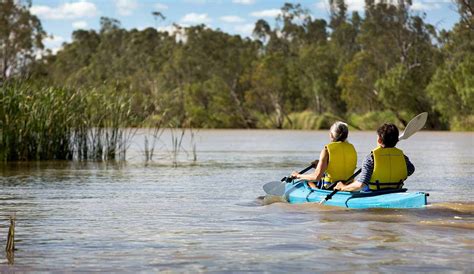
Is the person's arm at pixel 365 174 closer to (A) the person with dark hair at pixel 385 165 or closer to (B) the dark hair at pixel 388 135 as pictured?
(A) the person with dark hair at pixel 385 165

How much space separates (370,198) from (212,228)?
2107mm

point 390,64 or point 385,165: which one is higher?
point 390,64

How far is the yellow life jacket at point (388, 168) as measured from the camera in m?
11.0

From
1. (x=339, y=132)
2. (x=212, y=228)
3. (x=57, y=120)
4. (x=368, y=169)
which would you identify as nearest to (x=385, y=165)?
(x=368, y=169)

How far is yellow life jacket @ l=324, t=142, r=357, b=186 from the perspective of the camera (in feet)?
39.1

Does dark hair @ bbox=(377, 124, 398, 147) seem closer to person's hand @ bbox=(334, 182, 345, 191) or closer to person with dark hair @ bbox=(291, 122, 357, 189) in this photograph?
person with dark hair @ bbox=(291, 122, 357, 189)

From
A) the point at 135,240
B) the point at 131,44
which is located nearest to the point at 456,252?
the point at 135,240

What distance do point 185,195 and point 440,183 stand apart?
16.1 feet

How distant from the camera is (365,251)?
27.4ft

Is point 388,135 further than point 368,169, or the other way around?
point 368,169

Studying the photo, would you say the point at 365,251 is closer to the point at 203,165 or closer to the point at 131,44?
the point at 203,165

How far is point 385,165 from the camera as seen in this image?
1109 centimetres

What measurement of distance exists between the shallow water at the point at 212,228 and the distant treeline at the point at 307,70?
29.6 meters

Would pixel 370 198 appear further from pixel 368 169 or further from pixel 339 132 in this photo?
pixel 339 132
